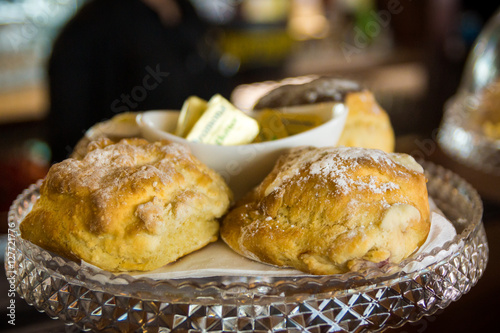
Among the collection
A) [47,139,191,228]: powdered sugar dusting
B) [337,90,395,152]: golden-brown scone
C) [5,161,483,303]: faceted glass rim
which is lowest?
[5,161,483,303]: faceted glass rim

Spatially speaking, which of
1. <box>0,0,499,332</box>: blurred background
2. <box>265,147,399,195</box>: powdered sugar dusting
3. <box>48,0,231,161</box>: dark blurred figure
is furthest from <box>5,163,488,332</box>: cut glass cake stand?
<box>48,0,231,161</box>: dark blurred figure

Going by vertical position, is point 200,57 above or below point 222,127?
below

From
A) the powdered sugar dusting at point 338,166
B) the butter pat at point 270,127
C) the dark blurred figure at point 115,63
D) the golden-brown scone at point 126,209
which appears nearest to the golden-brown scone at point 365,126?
the butter pat at point 270,127

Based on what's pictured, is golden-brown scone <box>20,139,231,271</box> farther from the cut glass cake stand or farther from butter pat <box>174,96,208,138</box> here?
butter pat <box>174,96,208,138</box>

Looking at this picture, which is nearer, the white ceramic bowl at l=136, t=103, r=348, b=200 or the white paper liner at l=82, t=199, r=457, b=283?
the white paper liner at l=82, t=199, r=457, b=283

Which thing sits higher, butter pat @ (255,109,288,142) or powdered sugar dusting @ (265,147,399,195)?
powdered sugar dusting @ (265,147,399,195)

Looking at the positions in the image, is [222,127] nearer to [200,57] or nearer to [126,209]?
[126,209]

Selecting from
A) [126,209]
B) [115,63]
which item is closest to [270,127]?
[126,209]
